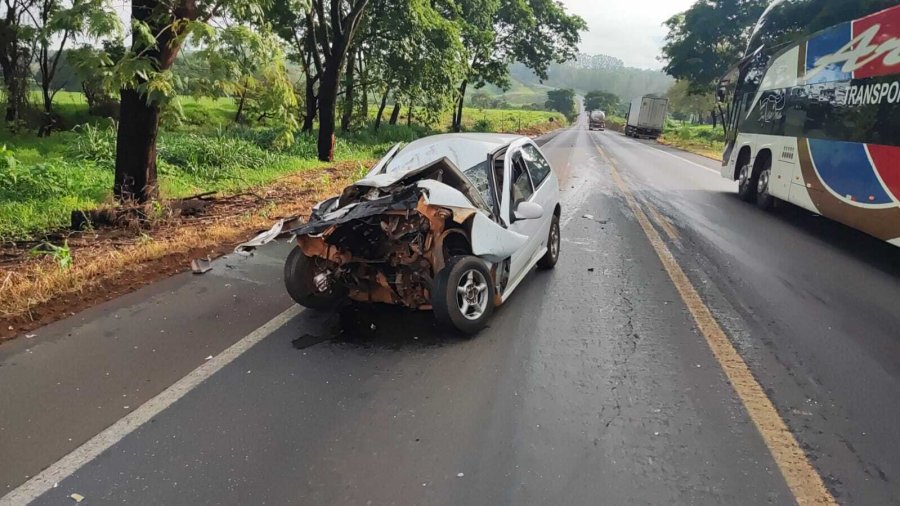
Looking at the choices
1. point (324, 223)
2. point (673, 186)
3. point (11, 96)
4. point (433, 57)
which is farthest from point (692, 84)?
point (324, 223)

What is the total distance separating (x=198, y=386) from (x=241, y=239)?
13.8ft

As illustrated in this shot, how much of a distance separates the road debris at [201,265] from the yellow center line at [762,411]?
5.10 meters

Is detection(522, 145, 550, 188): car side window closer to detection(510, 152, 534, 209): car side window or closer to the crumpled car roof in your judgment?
detection(510, 152, 534, 209): car side window

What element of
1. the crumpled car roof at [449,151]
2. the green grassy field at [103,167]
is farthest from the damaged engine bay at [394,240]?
the green grassy field at [103,167]

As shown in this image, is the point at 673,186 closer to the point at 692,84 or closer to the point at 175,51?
the point at 175,51

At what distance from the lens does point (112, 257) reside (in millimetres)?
6254

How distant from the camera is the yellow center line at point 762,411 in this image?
281cm

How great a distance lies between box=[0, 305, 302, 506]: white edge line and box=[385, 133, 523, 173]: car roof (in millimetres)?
2296

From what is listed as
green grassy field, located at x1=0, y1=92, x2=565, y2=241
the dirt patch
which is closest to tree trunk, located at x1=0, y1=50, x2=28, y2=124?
green grassy field, located at x1=0, y1=92, x2=565, y2=241

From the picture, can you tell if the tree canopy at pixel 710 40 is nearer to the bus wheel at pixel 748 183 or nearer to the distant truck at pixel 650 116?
the distant truck at pixel 650 116

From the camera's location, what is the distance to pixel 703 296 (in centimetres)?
577

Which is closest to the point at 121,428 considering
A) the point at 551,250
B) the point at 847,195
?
the point at 551,250

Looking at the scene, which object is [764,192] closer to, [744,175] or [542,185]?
[744,175]

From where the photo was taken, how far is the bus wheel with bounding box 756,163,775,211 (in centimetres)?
1158
